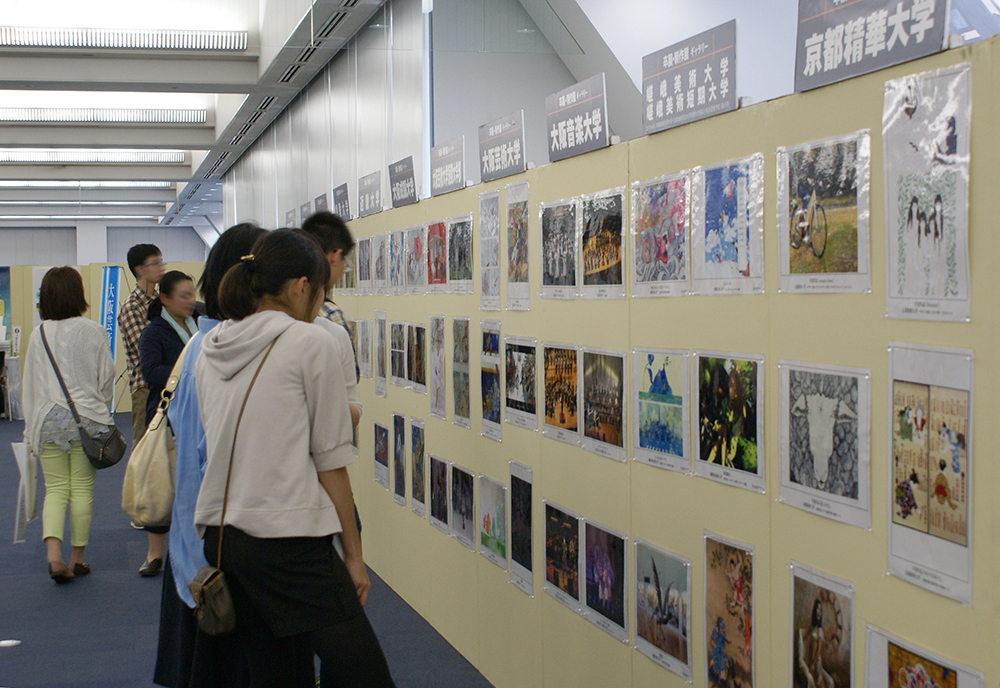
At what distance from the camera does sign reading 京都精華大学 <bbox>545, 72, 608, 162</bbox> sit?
255 centimetres

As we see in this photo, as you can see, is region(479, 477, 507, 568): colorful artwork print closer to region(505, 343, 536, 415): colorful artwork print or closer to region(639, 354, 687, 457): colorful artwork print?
region(505, 343, 536, 415): colorful artwork print

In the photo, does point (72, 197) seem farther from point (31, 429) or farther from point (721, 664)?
point (721, 664)

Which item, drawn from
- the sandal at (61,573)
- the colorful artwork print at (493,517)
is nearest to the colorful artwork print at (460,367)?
the colorful artwork print at (493,517)

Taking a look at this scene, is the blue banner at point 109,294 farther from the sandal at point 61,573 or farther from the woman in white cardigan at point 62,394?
the woman in white cardigan at point 62,394

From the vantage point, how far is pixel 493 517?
11.1 feet

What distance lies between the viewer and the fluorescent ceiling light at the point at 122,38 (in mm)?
7273

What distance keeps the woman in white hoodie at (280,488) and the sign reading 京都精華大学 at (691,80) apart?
0.97m

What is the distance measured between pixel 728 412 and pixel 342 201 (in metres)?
4.09

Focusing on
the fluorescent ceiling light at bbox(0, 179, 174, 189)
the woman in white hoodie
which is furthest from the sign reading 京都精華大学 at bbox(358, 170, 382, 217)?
the fluorescent ceiling light at bbox(0, 179, 174, 189)

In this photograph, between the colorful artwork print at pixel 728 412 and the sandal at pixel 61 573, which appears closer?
the colorful artwork print at pixel 728 412

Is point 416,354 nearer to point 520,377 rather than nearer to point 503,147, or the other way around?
point 520,377

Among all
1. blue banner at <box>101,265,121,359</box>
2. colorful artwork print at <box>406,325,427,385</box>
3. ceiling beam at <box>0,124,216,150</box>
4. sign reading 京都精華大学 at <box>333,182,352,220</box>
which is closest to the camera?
colorful artwork print at <box>406,325,427,385</box>

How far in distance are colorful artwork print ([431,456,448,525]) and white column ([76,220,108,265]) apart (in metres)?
22.7

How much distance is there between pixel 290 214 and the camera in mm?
7770
